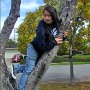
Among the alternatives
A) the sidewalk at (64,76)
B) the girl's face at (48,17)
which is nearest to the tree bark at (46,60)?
the girl's face at (48,17)

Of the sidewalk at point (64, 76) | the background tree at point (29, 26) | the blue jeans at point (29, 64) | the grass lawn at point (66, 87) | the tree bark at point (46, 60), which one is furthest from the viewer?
the sidewalk at point (64, 76)

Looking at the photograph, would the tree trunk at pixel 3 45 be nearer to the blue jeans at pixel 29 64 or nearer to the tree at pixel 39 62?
the tree at pixel 39 62

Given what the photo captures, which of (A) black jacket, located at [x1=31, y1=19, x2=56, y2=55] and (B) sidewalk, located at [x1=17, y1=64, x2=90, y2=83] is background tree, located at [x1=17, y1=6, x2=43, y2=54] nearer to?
(B) sidewalk, located at [x1=17, y1=64, x2=90, y2=83]

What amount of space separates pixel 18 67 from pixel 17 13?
827 millimetres

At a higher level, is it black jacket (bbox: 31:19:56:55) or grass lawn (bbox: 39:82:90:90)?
black jacket (bbox: 31:19:56:55)

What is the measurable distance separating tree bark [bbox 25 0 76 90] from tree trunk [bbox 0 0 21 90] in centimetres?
34

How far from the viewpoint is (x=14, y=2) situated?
16.3ft

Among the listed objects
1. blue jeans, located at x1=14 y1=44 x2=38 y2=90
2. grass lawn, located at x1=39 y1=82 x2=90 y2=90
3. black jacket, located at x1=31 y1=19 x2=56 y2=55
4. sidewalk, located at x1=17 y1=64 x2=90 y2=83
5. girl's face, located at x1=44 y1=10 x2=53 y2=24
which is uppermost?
girl's face, located at x1=44 y1=10 x2=53 y2=24

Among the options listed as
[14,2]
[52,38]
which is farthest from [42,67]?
[14,2]

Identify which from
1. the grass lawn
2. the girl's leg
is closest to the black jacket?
the girl's leg

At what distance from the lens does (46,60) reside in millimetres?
4461

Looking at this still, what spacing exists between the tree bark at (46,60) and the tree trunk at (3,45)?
34cm

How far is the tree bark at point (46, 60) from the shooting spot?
176 inches

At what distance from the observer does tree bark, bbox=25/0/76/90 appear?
447cm
